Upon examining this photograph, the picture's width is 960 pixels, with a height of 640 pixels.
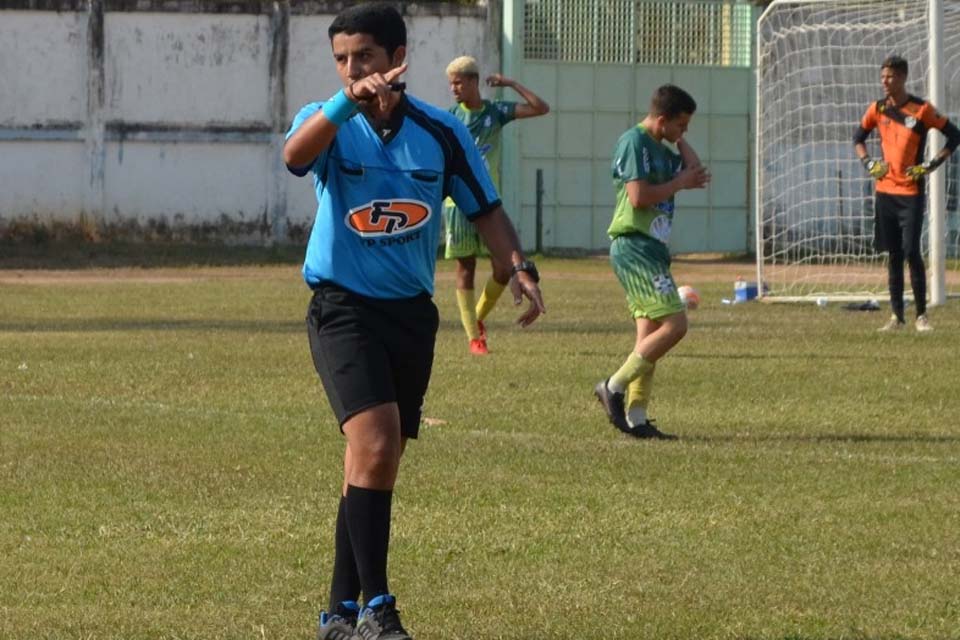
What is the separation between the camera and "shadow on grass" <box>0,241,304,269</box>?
95.3ft

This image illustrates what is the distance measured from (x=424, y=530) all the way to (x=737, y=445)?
293 centimetres

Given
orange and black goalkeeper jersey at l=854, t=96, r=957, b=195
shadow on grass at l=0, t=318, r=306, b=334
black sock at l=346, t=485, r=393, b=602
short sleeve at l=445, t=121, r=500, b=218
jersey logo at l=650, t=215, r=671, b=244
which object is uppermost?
orange and black goalkeeper jersey at l=854, t=96, r=957, b=195

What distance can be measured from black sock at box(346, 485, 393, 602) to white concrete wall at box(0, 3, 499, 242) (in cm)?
2609

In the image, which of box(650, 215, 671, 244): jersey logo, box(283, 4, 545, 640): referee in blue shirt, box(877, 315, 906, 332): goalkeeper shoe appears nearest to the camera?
box(283, 4, 545, 640): referee in blue shirt

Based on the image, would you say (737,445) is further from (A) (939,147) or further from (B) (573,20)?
(B) (573,20)

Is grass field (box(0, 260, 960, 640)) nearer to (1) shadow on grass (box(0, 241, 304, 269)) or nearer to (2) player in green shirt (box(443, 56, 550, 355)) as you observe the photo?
(2) player in green shirt (box(443, 56, 550, 355))

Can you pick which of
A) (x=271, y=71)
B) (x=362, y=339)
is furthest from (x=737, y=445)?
(x=271, y=71)

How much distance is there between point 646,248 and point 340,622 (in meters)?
5.33

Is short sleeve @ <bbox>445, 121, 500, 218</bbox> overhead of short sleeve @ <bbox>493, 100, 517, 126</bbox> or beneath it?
beneath

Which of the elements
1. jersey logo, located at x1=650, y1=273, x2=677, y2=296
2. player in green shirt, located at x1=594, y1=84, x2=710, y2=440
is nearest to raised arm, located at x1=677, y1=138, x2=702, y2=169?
player in green shirt, located at x1=594, y1=84, x2=710, y2=440

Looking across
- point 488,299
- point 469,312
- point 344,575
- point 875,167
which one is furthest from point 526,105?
point 344,575

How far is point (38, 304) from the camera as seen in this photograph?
20.8 m

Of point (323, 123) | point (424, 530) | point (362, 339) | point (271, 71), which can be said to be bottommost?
point (424, 530)

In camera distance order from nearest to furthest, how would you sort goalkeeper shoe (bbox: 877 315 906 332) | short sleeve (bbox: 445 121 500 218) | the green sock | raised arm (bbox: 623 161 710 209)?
1. short sleeve (bbox: 445 121 500 218)
2. raised arm (bbox: 623 161 710 209)
3. the green sock
4. goalkeeper shoe (bbox: 877 315 906 332)
